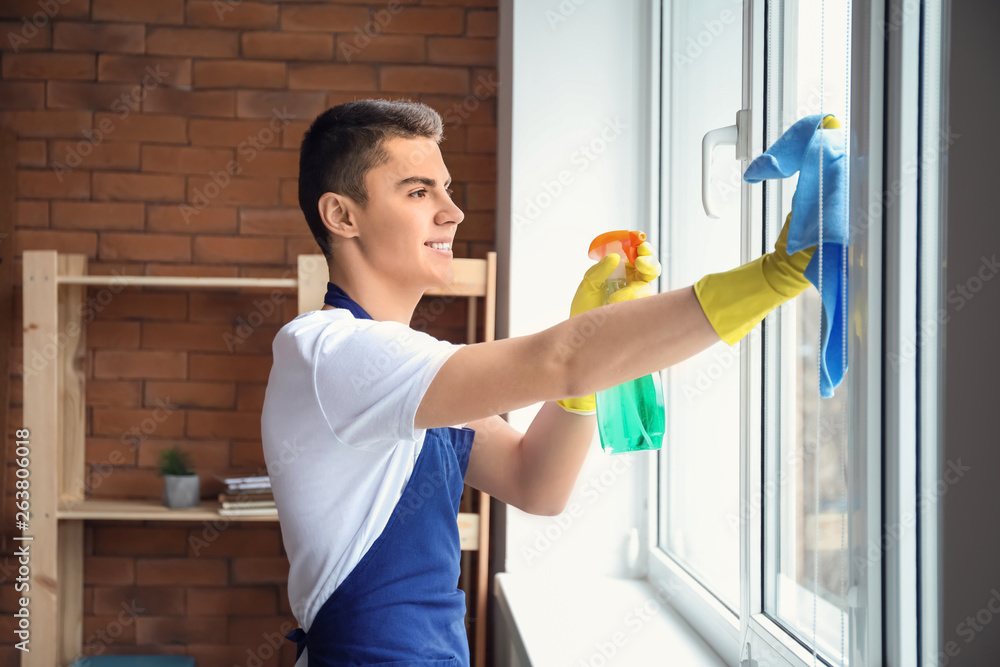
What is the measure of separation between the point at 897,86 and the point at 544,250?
1103 millimetres

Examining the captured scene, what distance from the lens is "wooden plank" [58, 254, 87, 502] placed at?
7.18 feet

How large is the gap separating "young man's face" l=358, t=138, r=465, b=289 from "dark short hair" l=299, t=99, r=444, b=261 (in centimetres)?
1

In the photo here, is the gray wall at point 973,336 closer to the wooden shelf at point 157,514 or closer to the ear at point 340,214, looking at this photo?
the ear at point 340,214

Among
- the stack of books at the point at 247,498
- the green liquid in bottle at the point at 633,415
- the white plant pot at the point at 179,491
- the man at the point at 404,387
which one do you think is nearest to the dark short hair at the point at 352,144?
the man at the point at 404,387

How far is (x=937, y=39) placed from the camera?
27.6 inches

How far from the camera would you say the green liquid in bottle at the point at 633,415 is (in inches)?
36.6

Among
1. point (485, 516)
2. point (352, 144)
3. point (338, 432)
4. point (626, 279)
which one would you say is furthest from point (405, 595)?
point (485, 516)

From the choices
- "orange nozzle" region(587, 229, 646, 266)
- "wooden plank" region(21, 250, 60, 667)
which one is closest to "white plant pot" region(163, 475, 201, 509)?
"wooden plank" region(21, 250, 60, 667)

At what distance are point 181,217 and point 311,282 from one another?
711 millimetres

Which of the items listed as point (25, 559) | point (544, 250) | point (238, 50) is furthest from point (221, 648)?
point (238, 50)

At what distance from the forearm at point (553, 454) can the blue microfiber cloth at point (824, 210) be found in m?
0.45

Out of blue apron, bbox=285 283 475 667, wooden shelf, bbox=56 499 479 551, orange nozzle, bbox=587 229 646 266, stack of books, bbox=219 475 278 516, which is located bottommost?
wooden shelf, bbox=56 499 479 551

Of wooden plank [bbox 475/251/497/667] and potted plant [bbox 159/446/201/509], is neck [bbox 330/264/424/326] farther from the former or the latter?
potted plant [bbox 159/446/201/509]

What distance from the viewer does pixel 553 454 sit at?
1.12m
